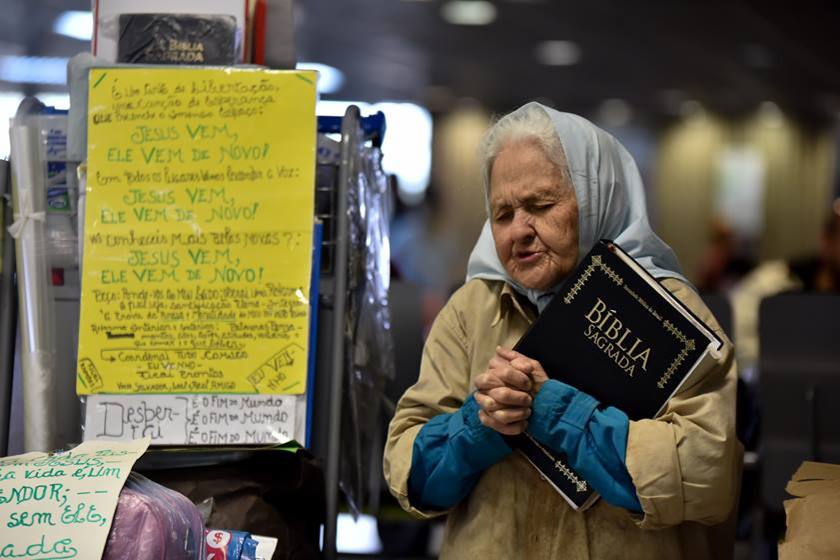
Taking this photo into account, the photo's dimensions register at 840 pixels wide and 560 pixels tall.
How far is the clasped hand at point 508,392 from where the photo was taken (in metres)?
1.94

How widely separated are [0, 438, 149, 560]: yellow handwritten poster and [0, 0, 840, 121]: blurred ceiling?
24.7ft

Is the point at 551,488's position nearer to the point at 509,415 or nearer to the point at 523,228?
the point at 509,415

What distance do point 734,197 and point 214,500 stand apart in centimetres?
1234

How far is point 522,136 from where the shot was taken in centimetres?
212

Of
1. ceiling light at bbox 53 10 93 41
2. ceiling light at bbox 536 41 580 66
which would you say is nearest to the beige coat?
ceiling light at bbox 53 10 93 41

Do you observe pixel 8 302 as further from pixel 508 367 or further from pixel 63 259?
pixel 508 367

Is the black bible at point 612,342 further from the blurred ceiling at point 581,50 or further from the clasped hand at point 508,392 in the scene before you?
the blurred ceiling at point 581,50

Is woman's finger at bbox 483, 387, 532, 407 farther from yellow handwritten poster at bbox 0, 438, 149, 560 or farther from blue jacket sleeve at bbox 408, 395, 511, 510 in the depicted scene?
yellow handwritten poster at bbox 0, 438, 149, 560

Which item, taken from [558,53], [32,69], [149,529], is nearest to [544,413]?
[149,529]

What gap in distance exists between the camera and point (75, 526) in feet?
6.21

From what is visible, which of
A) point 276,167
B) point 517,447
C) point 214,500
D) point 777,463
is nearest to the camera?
point 517,447

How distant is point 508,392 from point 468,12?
7991mm

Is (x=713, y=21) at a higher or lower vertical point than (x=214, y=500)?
higher

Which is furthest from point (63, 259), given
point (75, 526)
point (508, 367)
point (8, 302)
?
point (508, 367)
